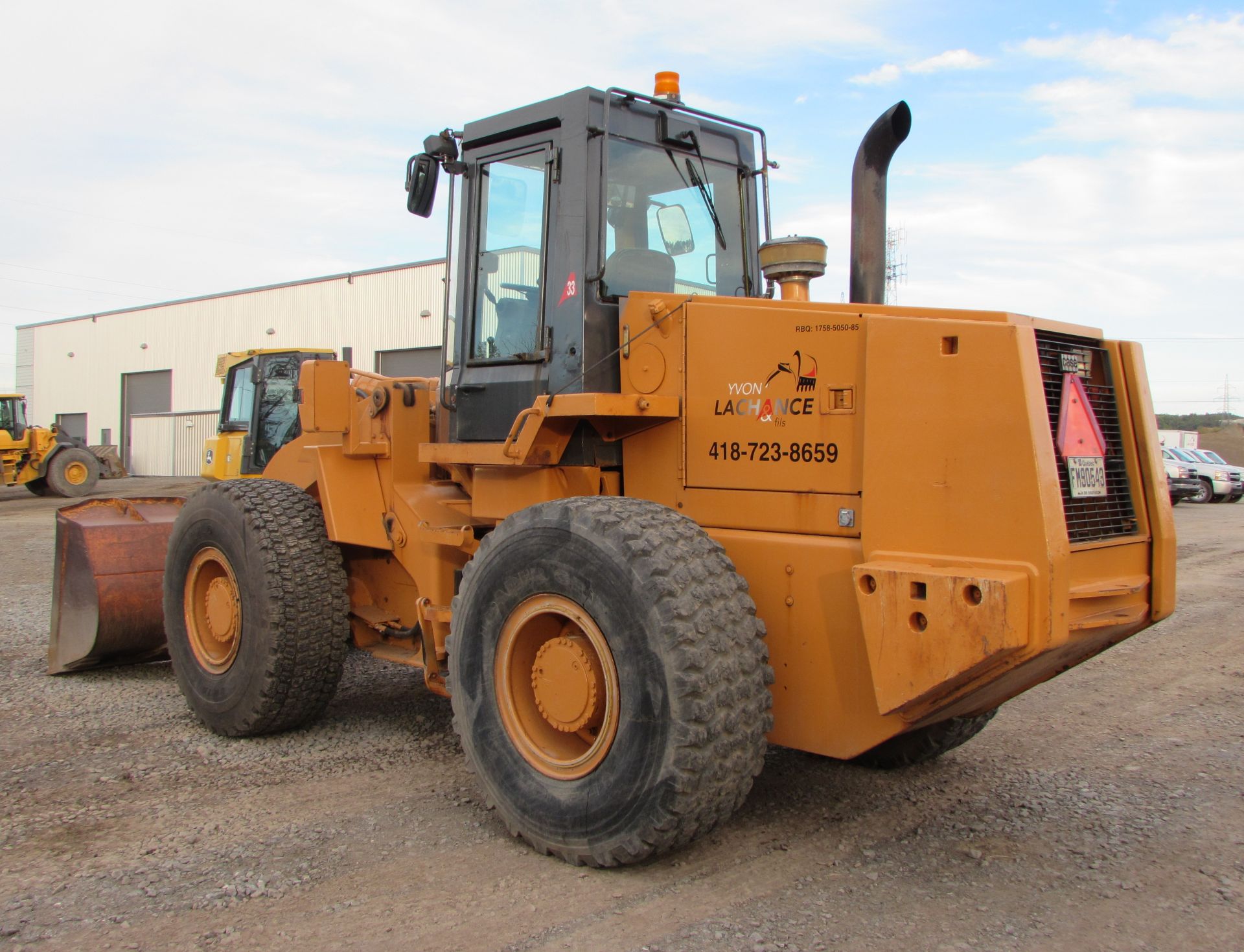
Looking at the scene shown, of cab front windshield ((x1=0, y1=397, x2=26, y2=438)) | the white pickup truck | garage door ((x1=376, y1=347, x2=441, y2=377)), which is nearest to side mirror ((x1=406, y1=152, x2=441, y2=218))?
cab front windshield ((x1=0, y1=397, x2=26, y2=438))

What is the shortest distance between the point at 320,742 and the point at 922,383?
3.51 meters

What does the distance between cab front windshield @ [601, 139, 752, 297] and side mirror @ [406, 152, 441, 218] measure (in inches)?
38.4

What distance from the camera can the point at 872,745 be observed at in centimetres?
351

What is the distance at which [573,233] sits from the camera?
4371 mm

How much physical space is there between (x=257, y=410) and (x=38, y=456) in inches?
479

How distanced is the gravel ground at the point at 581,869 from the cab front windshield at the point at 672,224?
2.26 metres

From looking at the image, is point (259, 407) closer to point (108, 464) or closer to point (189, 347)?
point (108, 464)

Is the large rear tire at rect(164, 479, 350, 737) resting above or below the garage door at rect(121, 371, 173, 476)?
below

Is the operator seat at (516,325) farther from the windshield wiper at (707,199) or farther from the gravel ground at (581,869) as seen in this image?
the gravel ground at (581,869)

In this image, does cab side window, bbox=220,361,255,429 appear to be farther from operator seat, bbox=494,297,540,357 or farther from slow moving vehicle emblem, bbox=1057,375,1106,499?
slow moving vehicle emblem, bbox=1057,375,1106,499

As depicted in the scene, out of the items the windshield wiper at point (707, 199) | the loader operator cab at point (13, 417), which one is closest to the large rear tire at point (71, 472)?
the loader operator cab at point (13, 417)

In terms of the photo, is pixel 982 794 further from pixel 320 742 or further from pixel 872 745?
pixel 320 742

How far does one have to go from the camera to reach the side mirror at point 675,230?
4680 millimetres

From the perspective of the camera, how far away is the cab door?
4.54 metres
